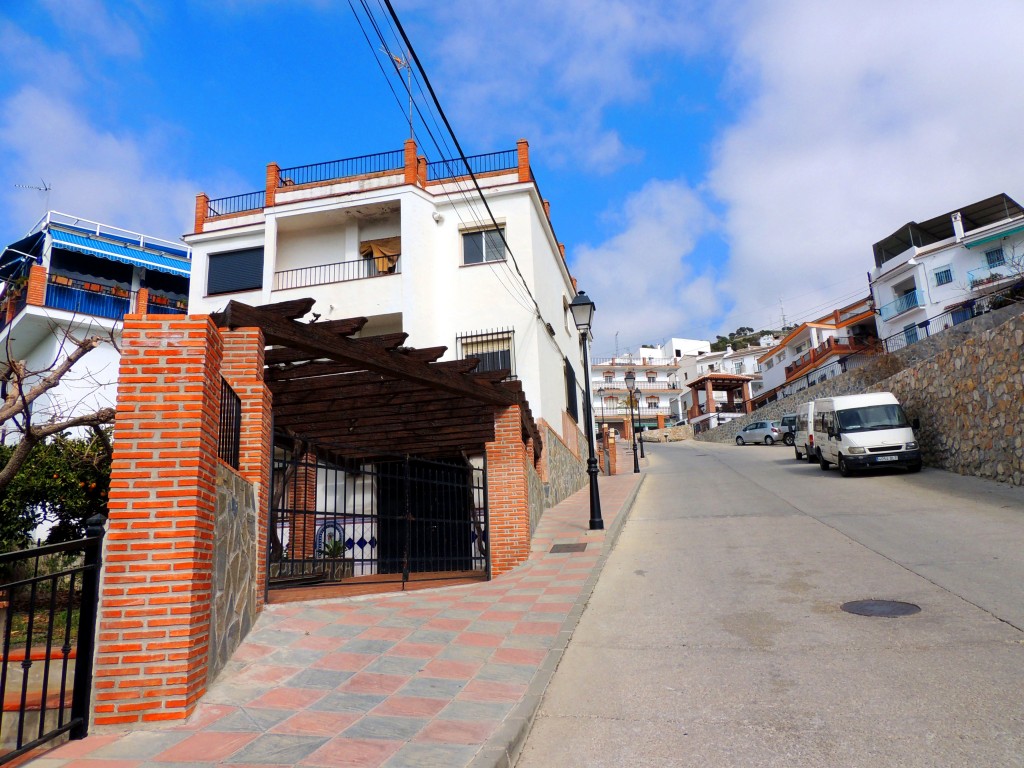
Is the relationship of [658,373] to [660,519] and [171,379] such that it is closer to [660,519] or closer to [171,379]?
[660,519]

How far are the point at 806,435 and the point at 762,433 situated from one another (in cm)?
1636

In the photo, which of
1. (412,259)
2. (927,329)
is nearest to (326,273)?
(412,259)

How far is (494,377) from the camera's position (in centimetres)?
925

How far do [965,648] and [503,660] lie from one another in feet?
11.2

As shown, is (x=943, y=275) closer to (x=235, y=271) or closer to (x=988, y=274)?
(x=988, y=274)

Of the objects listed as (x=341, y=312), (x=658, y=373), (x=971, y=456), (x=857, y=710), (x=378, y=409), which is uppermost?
(x=658, y=373)

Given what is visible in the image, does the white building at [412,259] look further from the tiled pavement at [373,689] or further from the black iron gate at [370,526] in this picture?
the tiled pavement at [373,689]

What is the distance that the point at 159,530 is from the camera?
4.01 m

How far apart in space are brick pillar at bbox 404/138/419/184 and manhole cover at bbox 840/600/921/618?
15.9 meters

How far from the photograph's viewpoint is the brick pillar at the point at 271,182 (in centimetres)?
1930

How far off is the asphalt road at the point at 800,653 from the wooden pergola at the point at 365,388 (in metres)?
3.07

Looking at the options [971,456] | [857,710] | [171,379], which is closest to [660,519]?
[971,456]

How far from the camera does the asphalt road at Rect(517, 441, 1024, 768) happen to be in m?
3.53

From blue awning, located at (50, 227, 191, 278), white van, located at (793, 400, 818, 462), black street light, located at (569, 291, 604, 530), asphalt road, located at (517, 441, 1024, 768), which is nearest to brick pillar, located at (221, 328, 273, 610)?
asphalt road, located at (517, 441, 1024, 768)
